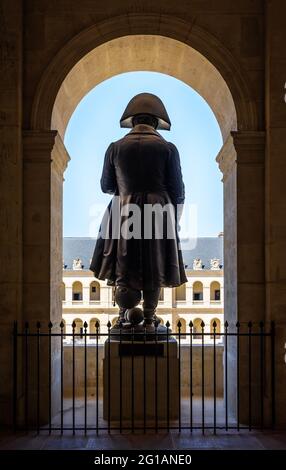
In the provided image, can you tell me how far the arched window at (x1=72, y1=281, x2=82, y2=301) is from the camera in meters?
37.0

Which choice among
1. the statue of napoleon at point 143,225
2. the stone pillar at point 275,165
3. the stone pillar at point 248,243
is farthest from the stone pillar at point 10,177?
the stone pillar at point 275,165

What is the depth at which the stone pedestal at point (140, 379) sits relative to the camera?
21.2 feet

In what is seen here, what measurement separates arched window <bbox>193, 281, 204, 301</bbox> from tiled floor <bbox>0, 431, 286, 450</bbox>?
3269 centimetres

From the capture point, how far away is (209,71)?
745cm

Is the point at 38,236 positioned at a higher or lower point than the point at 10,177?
lower

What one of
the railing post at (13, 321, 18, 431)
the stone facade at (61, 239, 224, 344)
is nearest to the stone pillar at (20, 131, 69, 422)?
the railing post at (13, 321, 18, 431)

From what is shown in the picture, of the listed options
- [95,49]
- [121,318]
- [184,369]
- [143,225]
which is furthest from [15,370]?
[95,49]

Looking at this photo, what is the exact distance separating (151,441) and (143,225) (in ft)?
8.68

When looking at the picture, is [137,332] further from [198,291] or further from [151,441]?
[198,291]

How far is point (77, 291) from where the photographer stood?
37375 millimetres

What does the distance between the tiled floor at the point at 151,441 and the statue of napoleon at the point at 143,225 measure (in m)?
1.41
